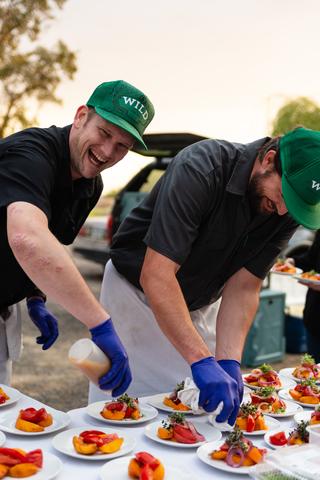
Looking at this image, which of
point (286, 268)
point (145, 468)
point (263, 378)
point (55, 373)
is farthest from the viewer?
point (55, 373)

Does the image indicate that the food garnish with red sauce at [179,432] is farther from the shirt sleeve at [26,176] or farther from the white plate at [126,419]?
the shirt sleeve at [26,176]

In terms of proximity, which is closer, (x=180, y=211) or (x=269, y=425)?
(x=269, y=425)

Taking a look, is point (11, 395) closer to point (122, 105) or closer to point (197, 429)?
point (197, 429)

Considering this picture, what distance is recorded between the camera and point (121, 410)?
1.97 meters

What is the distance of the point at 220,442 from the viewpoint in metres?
1.77

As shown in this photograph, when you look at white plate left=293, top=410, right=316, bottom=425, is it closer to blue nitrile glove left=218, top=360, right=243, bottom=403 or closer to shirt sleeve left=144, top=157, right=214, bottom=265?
blue nitrile glove left=218, top=360, right=243, bottom=403

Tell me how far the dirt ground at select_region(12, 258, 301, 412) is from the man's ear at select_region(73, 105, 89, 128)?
A: 267 cm

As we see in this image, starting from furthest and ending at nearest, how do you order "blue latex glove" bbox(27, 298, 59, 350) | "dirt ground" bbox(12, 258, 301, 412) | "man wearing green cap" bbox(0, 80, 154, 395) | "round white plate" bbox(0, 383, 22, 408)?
"dirt ground" bbox(12, 258, 301, 412) < "blue latex glove" bbox(27, 298, 59, 350) < "round white plate" bbox(0, 383, 22, 408) < "man wearing green cap" bbox(0, 80, 154, 395)

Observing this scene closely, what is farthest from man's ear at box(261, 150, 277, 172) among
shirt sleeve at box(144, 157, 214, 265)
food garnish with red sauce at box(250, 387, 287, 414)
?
food garnish with red sauce at box(250, 387, 287, 414)

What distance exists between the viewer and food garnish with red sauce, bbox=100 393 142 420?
6.43 ft

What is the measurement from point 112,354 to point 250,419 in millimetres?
540

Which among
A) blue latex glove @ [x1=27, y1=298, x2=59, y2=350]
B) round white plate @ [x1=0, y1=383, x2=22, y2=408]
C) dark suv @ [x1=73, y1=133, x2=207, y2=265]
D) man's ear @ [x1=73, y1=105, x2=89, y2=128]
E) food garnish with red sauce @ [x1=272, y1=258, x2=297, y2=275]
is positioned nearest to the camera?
round white plate @ [x1=0, y1=383, x2=22, y2=408]

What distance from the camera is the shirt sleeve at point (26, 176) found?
191 cm

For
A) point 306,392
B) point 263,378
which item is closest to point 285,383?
point 263,378
